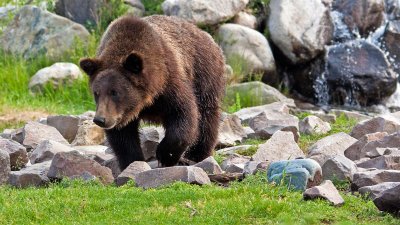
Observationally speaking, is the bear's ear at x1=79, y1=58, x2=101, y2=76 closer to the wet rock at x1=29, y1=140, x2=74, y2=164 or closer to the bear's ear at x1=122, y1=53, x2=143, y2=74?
the bear's ear at x1=122, y1=53, x2=143, y2=74

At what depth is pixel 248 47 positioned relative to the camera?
61.6 feet

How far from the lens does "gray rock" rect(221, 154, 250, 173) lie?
9.19 m

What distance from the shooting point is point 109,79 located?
30.1ft

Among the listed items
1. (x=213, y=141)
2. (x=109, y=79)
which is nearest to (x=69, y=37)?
(x=213, y=141)

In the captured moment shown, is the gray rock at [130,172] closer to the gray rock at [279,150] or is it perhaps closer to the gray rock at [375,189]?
the gray rock at [279,150]

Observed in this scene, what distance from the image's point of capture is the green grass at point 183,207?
6.80 metres

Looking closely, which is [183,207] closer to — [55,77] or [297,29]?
[55,77]

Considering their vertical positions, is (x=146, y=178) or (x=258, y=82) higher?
(x=146, y=178)

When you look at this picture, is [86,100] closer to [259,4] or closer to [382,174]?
[259,4]

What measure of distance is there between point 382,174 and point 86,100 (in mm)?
9864

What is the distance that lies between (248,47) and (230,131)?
21.6 ft

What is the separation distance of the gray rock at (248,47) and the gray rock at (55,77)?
3.33 m

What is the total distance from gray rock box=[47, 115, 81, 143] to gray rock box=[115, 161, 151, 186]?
14.1 feet

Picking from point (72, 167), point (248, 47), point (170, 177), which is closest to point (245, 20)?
point (248, 47)
